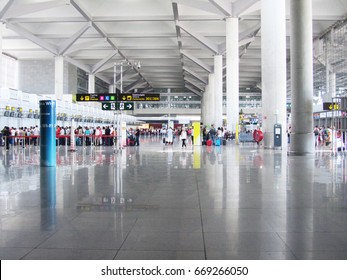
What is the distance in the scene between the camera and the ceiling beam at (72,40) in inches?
1666

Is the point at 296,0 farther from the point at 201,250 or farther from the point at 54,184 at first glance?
the point at 201,250

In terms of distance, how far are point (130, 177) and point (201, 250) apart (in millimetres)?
6636

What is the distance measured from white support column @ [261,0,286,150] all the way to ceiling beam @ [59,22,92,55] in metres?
21.2

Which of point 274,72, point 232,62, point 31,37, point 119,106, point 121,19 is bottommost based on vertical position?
point 119,106

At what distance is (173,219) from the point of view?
556 cm

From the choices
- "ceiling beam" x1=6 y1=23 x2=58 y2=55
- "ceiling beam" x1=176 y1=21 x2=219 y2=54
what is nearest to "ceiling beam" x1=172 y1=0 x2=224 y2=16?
"ceiling beam" x1=176 y1=21 x2=219 y2=54

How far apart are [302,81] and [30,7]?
1034 inches

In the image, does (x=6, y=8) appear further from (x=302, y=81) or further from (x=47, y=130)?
(x=302, y=81)

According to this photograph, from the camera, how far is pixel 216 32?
46250 mm

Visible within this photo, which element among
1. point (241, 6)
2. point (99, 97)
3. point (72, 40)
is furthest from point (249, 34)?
point (99, 97)

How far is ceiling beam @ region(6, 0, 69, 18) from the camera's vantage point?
35.5 m

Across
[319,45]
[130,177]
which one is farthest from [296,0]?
[319,45]

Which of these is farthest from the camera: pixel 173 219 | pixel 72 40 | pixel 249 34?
pixel 249 34

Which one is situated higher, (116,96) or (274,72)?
(274,72)
